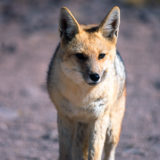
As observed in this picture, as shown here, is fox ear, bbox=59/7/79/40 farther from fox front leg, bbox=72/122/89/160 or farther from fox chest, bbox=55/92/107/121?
fox front leg, bbox=72/122/89/160

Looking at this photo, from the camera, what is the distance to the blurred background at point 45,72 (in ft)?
24.0

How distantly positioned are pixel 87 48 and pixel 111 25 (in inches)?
22.6

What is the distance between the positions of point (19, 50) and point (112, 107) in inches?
273

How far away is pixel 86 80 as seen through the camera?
15.9 ft

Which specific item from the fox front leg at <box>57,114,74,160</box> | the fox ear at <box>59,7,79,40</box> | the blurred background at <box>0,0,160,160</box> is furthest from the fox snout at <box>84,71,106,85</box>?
the blurred background at <box>0,0,160,160</box>

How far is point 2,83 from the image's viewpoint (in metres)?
10.4

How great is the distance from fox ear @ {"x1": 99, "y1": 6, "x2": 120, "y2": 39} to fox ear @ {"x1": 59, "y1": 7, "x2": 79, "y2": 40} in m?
0.38

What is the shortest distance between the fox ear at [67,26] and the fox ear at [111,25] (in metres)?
0.38

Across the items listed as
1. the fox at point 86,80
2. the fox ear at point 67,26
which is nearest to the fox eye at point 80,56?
the fox at point 86,80

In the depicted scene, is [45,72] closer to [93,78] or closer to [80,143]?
[80,143]

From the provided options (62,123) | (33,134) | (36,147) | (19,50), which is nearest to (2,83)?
(19,50)

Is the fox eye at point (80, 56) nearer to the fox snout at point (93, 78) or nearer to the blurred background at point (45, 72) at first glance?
the fox snout at point (93, 78)

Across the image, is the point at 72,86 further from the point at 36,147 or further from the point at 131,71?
the point at 131,71

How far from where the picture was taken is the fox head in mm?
4898
